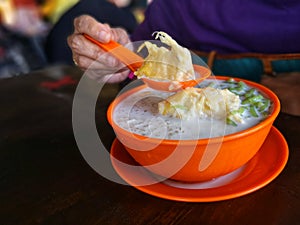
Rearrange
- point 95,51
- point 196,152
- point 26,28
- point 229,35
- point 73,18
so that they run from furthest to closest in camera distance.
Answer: point 26,28, point 73,18, point 229,35, point 95,51, point 196,152

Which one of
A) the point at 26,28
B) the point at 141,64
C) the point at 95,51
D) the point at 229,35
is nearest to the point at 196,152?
the point at 141,64

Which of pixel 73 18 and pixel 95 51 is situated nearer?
pixel 95 51

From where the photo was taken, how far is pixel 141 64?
0.65 m

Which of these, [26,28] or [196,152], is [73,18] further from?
[26,28]

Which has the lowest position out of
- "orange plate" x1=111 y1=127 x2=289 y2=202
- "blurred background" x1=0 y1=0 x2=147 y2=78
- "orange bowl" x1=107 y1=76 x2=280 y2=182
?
"blurred background" x1=0 y1=0 x2=147 y2=78

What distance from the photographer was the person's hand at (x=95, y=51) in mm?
748

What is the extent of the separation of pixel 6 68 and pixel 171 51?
2.30 meters

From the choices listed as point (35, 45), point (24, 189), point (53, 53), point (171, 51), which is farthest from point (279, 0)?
point (35, 45)

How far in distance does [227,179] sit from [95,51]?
0.46 meters

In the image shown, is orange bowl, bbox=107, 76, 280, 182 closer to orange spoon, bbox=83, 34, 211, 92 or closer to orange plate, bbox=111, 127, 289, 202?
orange plate, bbox=111, 127, 289, 202

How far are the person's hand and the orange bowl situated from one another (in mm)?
299

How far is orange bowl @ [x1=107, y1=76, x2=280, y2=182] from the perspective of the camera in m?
0.45

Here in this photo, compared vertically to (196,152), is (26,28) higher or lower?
lower

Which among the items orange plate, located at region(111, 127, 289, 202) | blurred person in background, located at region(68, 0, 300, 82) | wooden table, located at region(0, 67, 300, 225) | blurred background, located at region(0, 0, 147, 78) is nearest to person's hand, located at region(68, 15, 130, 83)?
blurred person in background, located at region(68, 0, 300, 82)
